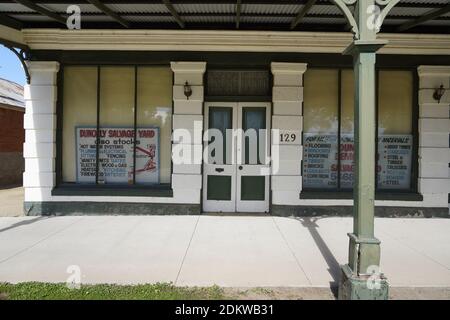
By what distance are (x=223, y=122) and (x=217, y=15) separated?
8.03 feet

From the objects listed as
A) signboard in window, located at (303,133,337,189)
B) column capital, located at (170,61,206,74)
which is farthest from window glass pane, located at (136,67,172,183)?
signboard in window, located at (303,133,337,189)

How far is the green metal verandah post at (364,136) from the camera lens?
3.96m

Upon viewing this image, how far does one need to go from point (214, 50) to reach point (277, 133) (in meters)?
2.49

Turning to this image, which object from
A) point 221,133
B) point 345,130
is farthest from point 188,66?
point 345,130

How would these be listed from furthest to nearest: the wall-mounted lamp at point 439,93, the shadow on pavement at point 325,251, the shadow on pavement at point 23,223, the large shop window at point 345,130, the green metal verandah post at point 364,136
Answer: the large shop window at point 345,130
the wall-mounted lamp at point 439,93
the shadow on pavement at point 23,223
the shadow on pavement at point 325,251
the green metal verandah post at point 364,136

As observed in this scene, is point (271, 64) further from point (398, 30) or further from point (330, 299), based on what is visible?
point (330, 299)

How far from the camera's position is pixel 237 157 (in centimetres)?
826

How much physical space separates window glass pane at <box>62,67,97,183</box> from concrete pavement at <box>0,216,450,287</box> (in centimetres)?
124

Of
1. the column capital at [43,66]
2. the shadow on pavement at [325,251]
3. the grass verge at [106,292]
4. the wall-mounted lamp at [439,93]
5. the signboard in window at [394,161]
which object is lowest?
the grass verge at [106,292]

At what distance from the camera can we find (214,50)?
315 inches

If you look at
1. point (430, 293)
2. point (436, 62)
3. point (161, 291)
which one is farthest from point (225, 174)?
point (436, 62)

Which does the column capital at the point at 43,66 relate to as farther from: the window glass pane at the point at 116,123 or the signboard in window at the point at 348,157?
the signboard in window at the point at 348,157

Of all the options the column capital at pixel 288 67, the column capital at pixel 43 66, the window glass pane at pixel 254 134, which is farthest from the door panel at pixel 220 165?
the column capital at pixel 43 66

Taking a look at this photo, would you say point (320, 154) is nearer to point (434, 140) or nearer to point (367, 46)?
point (434, 140)
